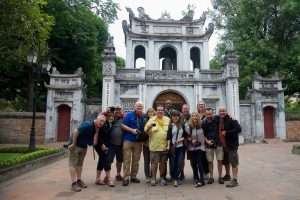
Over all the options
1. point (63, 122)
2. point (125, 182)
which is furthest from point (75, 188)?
point (63, 122)

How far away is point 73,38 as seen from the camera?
2461 cm

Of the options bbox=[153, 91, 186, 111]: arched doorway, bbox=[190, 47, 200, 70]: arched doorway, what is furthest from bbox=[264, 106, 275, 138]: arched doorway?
bbox=[190, 47, 200, 70]: arched doorway

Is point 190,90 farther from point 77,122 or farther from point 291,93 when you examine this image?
point 291,93

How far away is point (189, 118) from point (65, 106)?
13893 mm

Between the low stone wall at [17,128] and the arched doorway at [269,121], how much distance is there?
1549 cm

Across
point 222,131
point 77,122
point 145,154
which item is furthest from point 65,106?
point 222,131

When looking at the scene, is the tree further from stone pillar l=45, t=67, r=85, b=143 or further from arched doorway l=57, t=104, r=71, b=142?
arched doorway l=57, t=104, r=71, b=142

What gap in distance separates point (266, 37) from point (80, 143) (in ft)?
75.9

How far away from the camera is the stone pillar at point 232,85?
19.0 m

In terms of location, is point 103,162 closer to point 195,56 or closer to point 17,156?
point 17,156

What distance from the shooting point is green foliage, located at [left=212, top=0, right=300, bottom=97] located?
74.5 feet

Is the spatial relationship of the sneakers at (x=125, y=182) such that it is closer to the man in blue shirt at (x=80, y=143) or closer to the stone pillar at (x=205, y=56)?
the man in blue shirt at (x=80, y=143)

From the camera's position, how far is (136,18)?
23359mm

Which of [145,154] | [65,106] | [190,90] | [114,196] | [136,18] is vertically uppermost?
[136,18]
